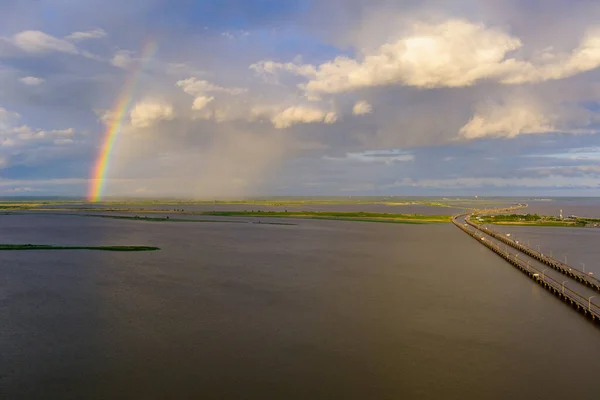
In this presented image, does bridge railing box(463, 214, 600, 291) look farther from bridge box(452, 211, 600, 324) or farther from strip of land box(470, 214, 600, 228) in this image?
strip of land box(470, 214, 600, 228)

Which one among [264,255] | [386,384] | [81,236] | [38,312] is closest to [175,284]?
[38,312]

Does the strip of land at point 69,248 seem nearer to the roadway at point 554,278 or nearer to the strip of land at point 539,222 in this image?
the roadway at point 554,278

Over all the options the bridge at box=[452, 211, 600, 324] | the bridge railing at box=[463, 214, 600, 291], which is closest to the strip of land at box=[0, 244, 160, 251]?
the bridge at box=[452, 211, 600, 324]

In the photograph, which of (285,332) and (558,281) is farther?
(558,281)

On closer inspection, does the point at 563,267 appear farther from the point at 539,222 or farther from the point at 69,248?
the point at 539,222

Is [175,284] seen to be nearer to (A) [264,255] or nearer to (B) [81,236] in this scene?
(A) [264,255]

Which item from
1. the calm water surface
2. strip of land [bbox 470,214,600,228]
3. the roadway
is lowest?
the calm water surface

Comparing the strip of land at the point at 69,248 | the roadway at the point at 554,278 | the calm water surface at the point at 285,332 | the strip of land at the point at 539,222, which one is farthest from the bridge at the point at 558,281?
the strip of land at the point at 69,248

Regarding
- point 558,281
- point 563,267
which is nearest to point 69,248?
point 558,281
